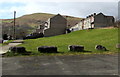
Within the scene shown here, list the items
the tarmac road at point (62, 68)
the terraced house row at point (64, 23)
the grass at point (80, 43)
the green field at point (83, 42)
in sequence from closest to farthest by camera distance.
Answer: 1. the tarmac road at point (62, 68)
2. the grass at point (80, 43)
3. the green field at point (83, 42)
4. the terraced house row at point (64, 23)

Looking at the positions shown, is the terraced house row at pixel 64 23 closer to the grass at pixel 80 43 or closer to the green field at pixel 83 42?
the green field at pixel 83 42

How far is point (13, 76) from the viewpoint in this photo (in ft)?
26.2

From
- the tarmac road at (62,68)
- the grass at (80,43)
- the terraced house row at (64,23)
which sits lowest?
the tarmac road at (62,68)

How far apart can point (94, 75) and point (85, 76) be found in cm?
43

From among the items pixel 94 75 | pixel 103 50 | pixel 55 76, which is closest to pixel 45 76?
pixel 55 76

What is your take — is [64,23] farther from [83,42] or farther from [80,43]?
[80,43]

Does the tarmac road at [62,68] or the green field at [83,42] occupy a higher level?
the green field at [83,42]

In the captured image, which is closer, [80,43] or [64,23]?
[80,43]

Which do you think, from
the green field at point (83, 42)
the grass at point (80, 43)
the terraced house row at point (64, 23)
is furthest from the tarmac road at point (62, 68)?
the terraced house row at point (64, 23)

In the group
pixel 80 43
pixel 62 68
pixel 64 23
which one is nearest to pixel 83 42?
pixel 80 43

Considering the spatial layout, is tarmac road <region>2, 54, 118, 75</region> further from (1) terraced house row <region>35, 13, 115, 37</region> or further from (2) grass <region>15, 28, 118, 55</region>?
(1) terraced house row <region>35, 13, 115, 37</region>

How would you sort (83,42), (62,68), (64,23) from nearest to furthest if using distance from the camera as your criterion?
(62,68) < (83,42) < (64,23)

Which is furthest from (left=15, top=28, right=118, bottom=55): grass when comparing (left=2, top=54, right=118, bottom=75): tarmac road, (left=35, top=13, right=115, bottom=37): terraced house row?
(left=35, top=13, right=115, bottom=37): terraced house row

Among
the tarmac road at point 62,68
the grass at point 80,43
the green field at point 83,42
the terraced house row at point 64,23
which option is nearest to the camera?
the tarmac road at point 62,68
